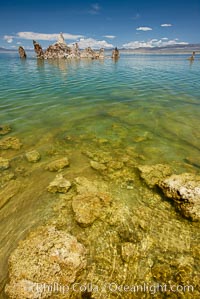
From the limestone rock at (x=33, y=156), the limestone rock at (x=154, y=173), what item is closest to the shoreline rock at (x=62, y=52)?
the limestone rock at (x=33, y=156)

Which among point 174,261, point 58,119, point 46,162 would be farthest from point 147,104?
point 174,261

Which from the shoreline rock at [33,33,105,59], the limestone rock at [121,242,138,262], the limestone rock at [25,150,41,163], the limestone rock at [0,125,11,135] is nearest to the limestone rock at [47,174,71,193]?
the limestone rock at [25,150,41,163]

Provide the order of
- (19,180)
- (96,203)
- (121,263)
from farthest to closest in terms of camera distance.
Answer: (19,180)
(96,203)
(121,263)

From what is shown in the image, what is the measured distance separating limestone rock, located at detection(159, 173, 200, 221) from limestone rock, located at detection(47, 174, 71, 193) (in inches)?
128

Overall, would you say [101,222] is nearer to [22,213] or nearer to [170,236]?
[170,236]

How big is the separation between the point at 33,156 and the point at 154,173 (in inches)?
202

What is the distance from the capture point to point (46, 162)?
7.39 meters

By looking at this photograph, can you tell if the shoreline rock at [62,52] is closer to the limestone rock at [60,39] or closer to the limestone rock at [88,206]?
the limestone rock at [60,39]

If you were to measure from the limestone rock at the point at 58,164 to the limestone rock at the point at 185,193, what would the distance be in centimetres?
393

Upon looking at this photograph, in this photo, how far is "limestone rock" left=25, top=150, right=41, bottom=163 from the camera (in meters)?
7.40

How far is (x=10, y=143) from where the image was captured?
8.59 metres

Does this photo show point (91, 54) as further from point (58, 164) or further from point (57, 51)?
point (58, 164)

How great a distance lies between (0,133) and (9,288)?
827cm

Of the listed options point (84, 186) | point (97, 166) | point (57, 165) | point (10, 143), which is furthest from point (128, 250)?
point (10, 143)
